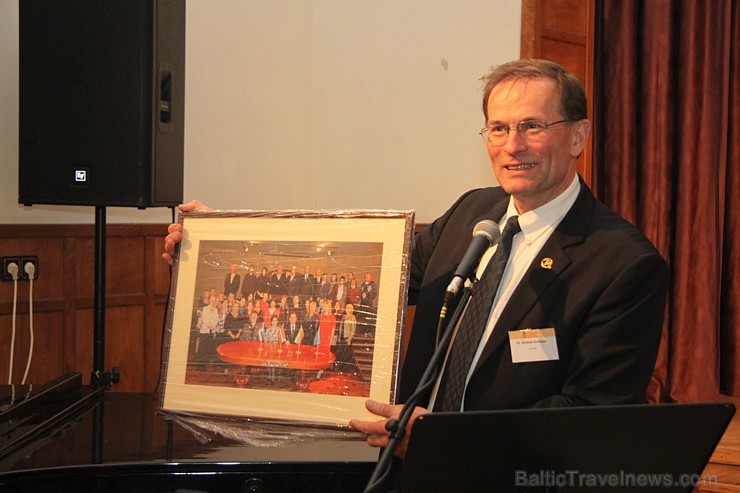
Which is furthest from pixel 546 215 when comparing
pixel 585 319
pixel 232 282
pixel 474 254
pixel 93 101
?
pixel 93 101

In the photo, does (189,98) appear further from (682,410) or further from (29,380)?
(682,410)

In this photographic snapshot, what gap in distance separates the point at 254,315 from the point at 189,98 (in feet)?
8.52

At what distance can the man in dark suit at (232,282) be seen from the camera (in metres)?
1.91

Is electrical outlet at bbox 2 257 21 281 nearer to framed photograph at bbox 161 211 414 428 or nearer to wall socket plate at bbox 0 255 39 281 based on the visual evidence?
wall socket plate at bbox 0 255 39 281

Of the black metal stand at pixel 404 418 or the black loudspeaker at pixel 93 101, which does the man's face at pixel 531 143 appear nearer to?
the black metal stand at pixel 404 418

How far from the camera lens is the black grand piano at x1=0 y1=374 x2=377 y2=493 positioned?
1646mm

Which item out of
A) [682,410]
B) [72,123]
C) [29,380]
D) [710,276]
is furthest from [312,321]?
[710,276]

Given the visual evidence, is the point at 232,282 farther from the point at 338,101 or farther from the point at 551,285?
the point at 338,101

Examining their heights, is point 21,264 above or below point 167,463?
above

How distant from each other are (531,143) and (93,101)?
1722 mm

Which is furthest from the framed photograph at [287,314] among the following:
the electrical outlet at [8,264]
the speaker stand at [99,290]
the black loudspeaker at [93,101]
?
the electrical outlet at [8,264]

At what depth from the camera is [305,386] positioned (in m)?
1.81

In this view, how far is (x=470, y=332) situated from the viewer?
72.8 inches

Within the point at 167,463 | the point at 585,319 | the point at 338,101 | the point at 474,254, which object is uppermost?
the point at 338,101
